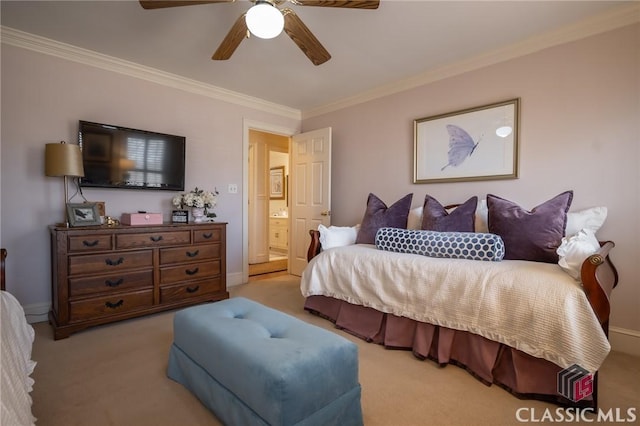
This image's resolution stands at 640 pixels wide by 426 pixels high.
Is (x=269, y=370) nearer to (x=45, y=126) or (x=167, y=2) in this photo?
(x=167, y=2)

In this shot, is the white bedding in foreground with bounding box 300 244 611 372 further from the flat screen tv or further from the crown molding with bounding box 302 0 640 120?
the flat screen tv

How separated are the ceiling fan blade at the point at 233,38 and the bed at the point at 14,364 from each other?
1.89m

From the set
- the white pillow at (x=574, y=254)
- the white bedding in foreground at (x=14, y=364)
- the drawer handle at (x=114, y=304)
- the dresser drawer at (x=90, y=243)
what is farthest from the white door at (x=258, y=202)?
the white pillow at (x=574, y=254)

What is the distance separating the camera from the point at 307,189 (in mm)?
4199

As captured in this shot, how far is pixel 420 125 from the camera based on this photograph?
3229 millimetres

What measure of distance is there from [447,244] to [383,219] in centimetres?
90

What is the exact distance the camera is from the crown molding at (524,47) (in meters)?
2.14

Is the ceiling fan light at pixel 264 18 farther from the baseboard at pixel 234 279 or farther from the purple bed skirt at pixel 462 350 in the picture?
the baseboard at pixel 234 279

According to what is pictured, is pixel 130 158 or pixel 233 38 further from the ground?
pixel 233 38

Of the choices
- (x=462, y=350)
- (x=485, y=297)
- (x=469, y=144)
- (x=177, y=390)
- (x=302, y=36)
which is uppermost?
(x=302, y=36)

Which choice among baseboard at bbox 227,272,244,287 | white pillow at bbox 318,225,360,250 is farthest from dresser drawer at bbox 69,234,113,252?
white pillow at bbox 318,225,360,250

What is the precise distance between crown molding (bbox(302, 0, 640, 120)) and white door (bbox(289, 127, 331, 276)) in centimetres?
77

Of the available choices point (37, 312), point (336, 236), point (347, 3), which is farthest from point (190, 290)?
point (347, 3)

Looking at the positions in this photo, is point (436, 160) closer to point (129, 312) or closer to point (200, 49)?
point (200, 49)
